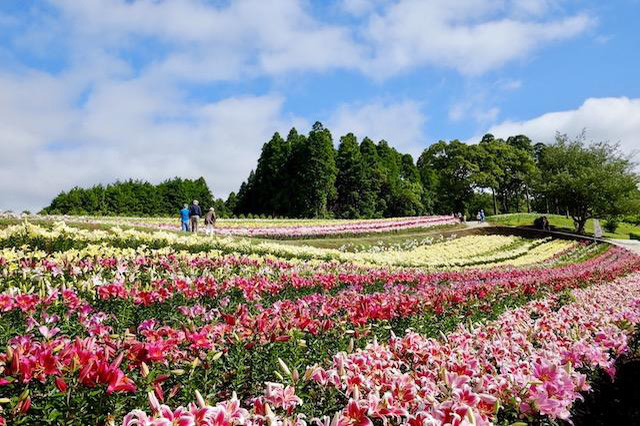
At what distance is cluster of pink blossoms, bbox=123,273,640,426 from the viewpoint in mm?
1821

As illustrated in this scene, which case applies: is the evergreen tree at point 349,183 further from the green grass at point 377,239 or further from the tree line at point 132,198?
the green grass at point 377,239

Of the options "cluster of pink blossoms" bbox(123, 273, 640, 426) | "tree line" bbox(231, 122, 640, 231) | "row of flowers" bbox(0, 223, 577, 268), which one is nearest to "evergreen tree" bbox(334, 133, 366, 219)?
"tree line" bbox(231, 122, 640, 231)

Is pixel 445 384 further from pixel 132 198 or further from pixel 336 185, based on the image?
pixel 336 185

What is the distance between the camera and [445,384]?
90.6 inches

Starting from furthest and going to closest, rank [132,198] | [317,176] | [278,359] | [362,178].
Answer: [362,178], [317,176], [132,198], [278,359]

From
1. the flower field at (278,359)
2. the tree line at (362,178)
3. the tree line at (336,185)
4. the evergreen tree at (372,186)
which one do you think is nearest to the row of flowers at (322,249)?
the flower field at (278,359)

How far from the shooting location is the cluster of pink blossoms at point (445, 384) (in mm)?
1821

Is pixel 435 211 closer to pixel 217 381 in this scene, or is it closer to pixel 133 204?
pixel 133 204

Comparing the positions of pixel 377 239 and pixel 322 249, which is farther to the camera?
pixel 377 239

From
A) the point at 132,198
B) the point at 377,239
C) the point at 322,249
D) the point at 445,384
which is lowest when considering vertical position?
the point at 377,239

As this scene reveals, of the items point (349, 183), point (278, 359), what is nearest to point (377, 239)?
point (278, 359)

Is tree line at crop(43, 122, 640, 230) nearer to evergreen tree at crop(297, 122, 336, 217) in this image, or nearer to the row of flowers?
evergreen tree at crop(297, 122, 336, 217)

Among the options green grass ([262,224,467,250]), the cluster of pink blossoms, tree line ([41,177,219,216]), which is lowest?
green grass ([262,224,467,250])

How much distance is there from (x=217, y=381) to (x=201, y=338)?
33 cm
